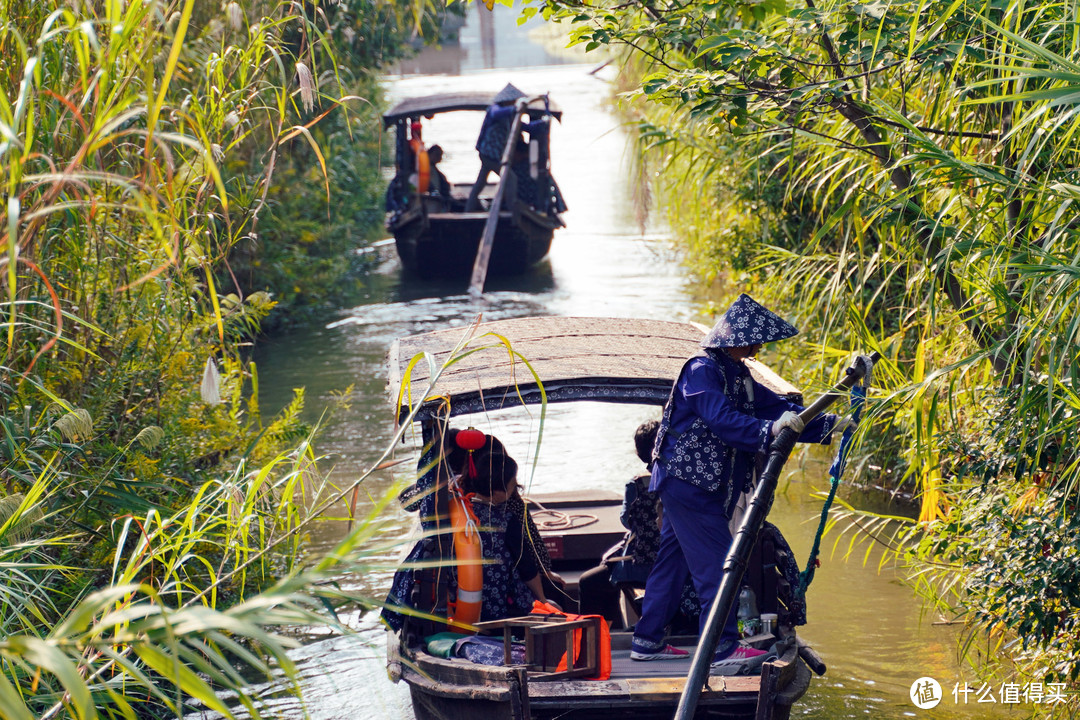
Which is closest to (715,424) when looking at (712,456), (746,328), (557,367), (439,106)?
(712,456)

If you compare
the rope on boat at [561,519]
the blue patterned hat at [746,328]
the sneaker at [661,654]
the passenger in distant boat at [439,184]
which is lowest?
the rope on boat at [561,519]

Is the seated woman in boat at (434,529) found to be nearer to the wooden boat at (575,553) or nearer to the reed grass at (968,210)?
the wooden boat at (575,553)

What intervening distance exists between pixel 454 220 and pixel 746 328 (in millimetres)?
10964

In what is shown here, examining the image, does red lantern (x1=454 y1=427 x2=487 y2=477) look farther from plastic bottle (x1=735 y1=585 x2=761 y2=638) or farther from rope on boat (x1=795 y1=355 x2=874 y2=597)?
rope on boat (x1=795 y1=355 x2=874 y2=597)

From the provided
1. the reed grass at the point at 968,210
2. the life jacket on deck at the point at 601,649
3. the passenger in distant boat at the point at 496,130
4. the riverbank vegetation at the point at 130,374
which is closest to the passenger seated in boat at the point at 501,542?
the life jacket on deck at the point at 601,649

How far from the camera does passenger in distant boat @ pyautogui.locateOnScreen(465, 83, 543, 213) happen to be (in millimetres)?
15086

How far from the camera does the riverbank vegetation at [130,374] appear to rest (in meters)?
2.27

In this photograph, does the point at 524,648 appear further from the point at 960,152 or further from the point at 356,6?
the point at 356,6

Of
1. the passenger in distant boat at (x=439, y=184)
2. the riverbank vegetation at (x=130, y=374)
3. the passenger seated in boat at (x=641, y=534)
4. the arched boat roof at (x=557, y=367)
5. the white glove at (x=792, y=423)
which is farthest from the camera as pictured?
the passenger in distant boat at (x=439, y=184)

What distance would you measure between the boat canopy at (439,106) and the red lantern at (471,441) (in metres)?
10.8

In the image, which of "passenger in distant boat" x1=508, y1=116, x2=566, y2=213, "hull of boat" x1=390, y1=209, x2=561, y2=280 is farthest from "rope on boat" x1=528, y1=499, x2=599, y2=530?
"passenger in distant boat" x1=508, y1=116, x2=566, y2=213

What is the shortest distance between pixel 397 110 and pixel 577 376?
11.1 metres

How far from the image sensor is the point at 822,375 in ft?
21.3

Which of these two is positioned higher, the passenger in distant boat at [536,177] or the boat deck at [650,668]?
the passenger in distant boat at [536,177]
